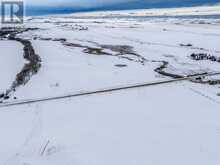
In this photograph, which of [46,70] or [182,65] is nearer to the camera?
[46,70]

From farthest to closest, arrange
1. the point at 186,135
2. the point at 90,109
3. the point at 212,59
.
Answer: the point at 212,59 < the point at 90,109 < the point at 186,135

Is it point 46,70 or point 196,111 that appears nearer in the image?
point 196,111

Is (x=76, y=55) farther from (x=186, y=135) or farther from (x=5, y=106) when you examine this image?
(x=186, y=135)

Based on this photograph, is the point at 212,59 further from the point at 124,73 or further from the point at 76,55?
the point at 76,55

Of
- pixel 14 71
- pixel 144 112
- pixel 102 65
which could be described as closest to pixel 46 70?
pixel 14 71

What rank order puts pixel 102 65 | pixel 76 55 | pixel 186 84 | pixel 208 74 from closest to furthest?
pixel 186 84
pixel 208 74
pixel 102 65
pixel 76 55

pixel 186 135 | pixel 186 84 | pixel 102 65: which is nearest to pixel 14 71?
pixel 102 65

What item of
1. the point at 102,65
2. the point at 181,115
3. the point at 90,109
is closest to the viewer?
the point at 181,115

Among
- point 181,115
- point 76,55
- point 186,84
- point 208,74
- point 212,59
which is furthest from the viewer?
point 76,55
